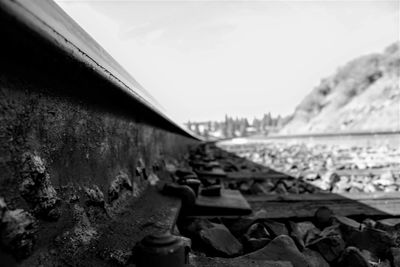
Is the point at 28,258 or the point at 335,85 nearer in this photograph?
the point at 28,258

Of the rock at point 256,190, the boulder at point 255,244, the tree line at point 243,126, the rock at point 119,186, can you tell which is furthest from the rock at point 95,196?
the tree line at point 243,126

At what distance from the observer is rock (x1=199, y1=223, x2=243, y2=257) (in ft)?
3.69

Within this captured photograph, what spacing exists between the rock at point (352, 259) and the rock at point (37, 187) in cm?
102

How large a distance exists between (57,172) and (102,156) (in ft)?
0.99

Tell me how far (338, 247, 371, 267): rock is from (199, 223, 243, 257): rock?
38 centimetres

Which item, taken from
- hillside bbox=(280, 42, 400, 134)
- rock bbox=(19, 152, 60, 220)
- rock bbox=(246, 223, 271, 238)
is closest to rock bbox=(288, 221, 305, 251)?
rock bbox=(246, 223, 271, 238)

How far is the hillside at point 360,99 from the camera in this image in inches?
714

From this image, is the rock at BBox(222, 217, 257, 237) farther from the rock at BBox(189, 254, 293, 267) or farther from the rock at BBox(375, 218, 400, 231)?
the rock at BBox(375, 218, 400, 231)

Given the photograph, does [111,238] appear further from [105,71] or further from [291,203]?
[291,203]

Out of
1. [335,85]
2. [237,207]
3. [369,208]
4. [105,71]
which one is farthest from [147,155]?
[335,85]

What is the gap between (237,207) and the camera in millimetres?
1651

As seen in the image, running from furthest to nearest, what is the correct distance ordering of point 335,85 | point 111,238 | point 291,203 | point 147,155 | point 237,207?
1. point 335,85
2. point 291,203
3. point 147,155
4. point 237,207
5. point 111,238

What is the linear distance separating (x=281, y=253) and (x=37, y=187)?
850 mm

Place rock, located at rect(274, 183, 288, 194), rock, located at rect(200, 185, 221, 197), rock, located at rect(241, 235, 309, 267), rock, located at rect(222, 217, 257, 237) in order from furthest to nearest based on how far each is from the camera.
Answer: rock, located at rect(274, 183, 288, 194) < rock, located at rect(200, 185, 221, 197) < rock, located at rect(222, 217, 257, 237) < rock, located at rect(241, 235, 309, 267)
